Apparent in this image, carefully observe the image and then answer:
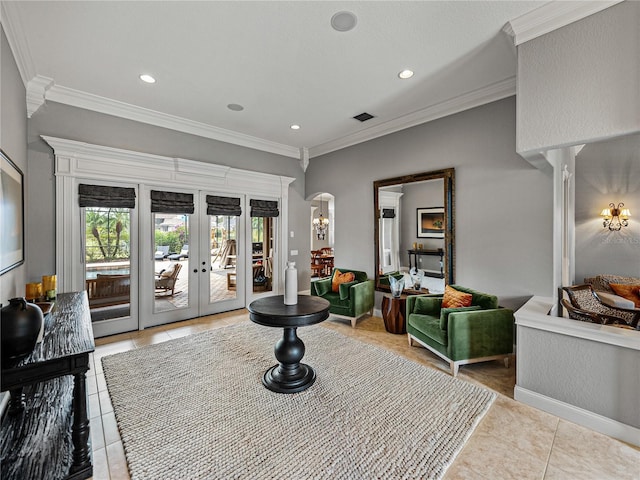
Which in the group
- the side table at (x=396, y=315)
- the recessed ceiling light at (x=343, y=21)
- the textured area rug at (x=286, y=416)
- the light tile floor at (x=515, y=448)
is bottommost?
the light tile floor at (x=515, y=448)

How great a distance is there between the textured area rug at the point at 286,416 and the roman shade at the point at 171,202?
212 centimetres

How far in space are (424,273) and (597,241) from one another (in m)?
2.88

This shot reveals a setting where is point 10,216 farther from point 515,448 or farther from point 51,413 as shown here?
point 515,448

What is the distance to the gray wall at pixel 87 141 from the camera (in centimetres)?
355

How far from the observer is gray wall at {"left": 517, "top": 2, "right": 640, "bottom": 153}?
2035mm

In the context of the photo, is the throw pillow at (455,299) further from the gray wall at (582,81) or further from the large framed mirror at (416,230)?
the gray wall at (582,81)

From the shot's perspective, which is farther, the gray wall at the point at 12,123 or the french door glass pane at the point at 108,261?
the french door glass pane at the point at 108,261

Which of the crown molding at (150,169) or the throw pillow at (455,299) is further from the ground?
the crown molding at (150,169)

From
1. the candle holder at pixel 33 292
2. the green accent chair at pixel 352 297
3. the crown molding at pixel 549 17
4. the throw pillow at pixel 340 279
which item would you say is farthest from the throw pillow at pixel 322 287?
the crown molding at pixel 549 17

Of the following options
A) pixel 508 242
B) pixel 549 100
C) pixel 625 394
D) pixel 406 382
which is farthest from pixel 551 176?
pixel 406 382

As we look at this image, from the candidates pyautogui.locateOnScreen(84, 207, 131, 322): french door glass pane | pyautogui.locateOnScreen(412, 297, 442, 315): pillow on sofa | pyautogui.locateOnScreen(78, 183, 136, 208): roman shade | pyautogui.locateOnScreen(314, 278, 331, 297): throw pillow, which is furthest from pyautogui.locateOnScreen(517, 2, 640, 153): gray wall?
pyautogui.locateOnScreen(84, 207, 131, 322): french door glass pane

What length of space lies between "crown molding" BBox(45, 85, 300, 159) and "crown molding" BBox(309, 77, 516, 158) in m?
1.38

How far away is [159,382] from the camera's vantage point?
282cm

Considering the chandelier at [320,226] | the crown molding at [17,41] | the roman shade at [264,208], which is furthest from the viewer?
Result: the chandelier at [320,226]
